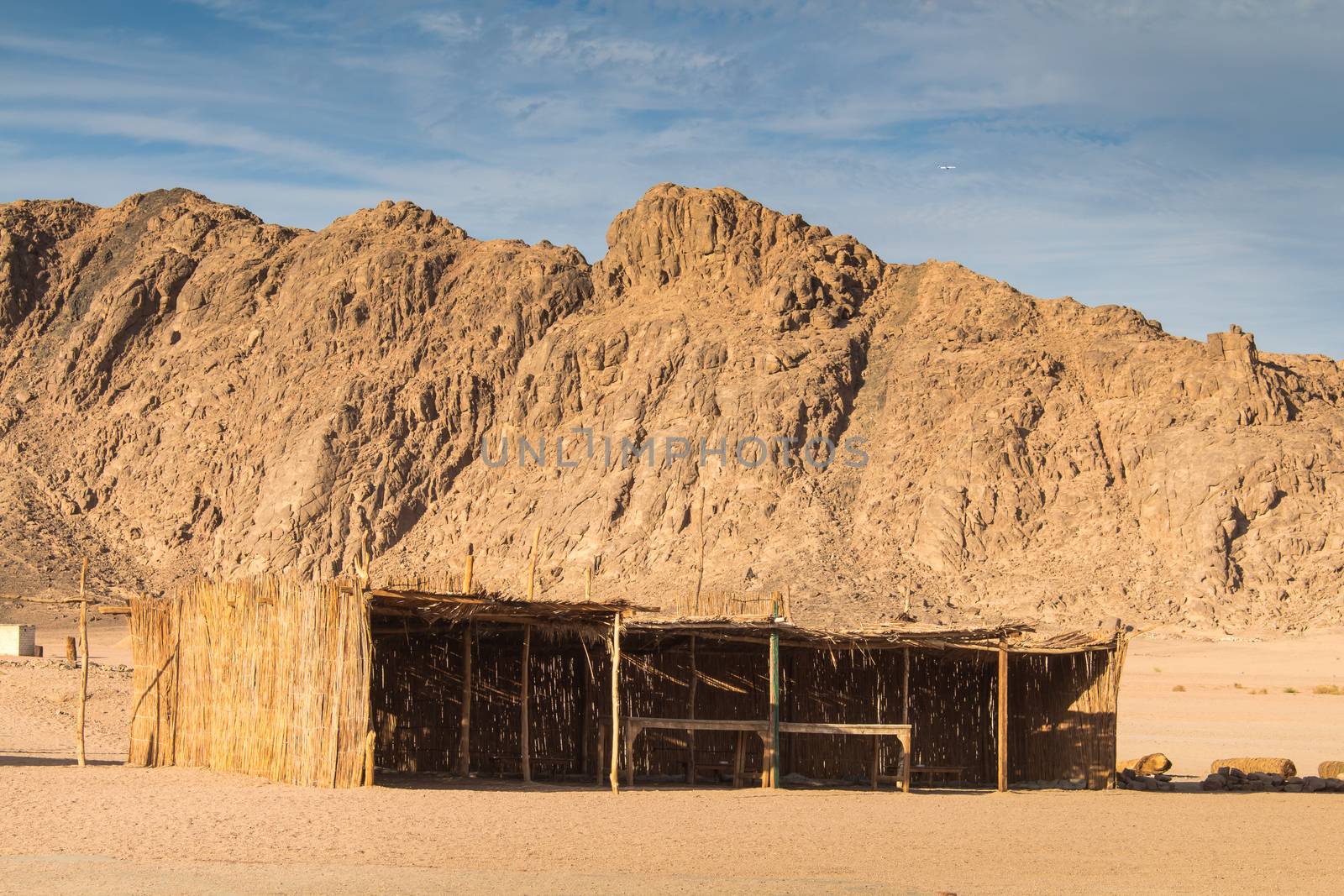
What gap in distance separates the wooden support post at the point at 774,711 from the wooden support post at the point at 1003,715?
2517 mm

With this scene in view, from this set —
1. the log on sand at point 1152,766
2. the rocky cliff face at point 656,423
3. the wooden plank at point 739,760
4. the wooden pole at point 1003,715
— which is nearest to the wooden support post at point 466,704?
the wooden plank at point 739,760

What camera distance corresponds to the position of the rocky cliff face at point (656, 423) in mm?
44062

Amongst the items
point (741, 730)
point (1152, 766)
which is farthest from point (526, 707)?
point (1152, 766)

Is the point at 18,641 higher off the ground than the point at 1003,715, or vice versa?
the point at 18,641

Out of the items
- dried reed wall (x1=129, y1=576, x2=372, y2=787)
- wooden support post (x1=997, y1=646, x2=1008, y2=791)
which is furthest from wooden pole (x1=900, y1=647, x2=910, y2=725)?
dried reed wall (x1=129, y1=576, x2=372, y2=787)

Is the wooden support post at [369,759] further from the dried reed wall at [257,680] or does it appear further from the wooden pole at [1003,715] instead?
the wooden pole at [1003,715]

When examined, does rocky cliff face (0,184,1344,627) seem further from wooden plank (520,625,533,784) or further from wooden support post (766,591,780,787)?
wooden plank (520,625,533,784)

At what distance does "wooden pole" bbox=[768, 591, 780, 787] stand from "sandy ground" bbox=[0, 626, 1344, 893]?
0.39m

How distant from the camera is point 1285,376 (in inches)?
1927

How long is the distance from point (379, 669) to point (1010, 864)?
7.85 meters

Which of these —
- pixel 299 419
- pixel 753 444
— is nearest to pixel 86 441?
pixel 299 419

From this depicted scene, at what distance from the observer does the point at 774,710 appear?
639 inches

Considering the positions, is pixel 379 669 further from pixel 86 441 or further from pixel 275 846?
pixel 86 441

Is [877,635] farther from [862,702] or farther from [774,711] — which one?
[862,702]
